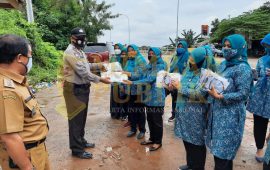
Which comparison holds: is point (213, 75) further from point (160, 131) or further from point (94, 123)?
point (94, 123)

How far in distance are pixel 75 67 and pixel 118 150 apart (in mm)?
1622

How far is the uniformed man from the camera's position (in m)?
1.69

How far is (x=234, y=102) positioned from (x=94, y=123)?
3.77 meters

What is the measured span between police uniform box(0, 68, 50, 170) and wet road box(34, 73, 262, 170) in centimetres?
186

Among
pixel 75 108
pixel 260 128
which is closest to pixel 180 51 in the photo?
pixel 260 128

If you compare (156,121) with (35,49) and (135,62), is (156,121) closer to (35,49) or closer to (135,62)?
(135,62)

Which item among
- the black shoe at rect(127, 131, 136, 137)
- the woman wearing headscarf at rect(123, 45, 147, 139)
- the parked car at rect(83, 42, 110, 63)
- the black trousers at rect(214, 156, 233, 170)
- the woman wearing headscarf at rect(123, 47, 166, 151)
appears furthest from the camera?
the parked car at rect(83, 42, 110, 63)

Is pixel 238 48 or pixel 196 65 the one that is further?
pixel 196 65

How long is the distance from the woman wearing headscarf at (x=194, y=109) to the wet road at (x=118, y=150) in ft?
2.21

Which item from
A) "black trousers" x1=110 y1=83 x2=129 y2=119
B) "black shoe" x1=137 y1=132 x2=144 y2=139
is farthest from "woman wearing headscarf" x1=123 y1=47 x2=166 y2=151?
"black trousers" x1=110 y1=83 x2=129 y2=119

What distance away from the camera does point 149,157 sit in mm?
4051

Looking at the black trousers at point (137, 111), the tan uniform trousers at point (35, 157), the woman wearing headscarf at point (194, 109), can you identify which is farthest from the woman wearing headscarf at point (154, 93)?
the tan uniform trousers at point (35, 157)

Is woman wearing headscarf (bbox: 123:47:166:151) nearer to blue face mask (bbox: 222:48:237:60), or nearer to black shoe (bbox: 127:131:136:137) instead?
black shoe (bbox: 127:131:136:137)

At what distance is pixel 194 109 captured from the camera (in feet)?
10.0
